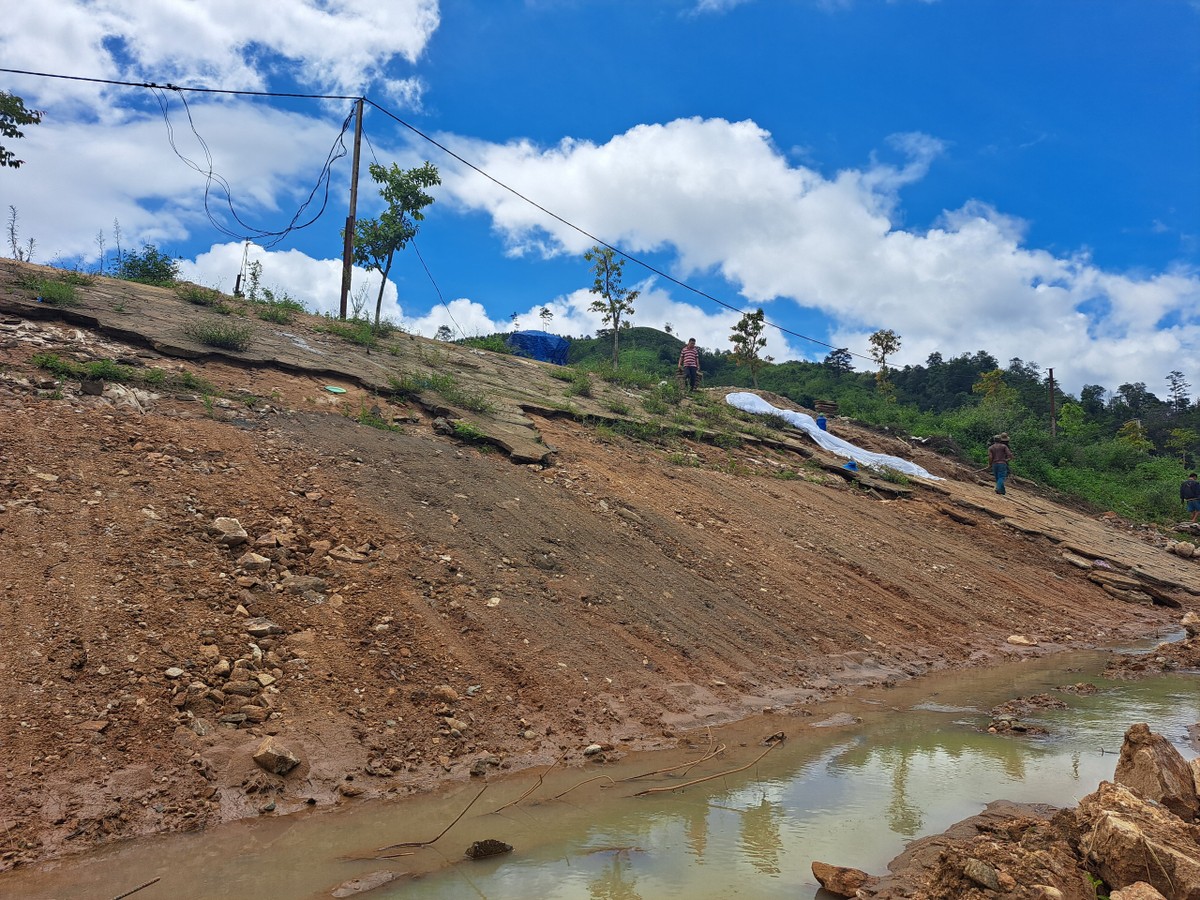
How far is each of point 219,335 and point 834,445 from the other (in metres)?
12.3

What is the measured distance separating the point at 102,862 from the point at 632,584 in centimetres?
478

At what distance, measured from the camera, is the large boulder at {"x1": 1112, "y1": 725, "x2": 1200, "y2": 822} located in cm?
343

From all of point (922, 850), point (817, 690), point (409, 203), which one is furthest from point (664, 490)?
point (409, 203)

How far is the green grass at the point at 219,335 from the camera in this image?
28.5 ft

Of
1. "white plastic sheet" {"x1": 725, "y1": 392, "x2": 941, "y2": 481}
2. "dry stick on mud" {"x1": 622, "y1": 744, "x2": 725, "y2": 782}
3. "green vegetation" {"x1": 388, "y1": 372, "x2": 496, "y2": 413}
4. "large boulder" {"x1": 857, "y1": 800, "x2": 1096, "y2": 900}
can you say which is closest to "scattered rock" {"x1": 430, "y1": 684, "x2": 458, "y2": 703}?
"dry stick on mud" {"x1": 622, "y1": 744, "x2": 725, "y2": 782}

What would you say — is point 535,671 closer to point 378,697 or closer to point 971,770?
point 378,697

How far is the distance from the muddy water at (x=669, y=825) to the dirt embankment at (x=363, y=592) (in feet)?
0.91

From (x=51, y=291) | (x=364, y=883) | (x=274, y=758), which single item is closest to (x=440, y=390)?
(x=51, y=291)

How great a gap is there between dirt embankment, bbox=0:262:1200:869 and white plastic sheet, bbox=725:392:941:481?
4270mm

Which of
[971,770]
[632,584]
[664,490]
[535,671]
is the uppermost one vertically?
→ [664,490]

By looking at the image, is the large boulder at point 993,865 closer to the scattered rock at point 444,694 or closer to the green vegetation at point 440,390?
the scattered rock at point 444,694

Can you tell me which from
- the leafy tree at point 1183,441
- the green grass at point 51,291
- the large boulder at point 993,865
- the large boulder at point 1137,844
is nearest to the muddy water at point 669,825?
the large boulder at point 993,865

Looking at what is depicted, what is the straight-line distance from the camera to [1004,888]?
105 inches

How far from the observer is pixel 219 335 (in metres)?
8.75
